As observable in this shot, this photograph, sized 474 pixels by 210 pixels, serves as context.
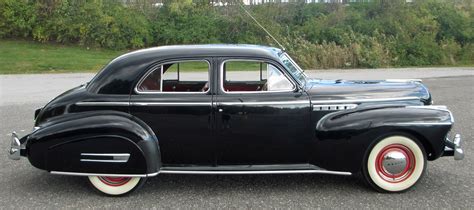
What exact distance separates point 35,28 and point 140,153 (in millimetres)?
21060

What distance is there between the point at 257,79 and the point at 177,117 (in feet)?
4.07

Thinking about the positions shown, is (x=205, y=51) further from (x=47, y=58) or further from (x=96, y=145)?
(x=47, y=58)

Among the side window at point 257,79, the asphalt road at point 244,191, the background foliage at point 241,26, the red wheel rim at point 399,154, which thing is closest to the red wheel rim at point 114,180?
the asphalt road at point 244,191

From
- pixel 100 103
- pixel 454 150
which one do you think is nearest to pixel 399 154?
pixel 454 150

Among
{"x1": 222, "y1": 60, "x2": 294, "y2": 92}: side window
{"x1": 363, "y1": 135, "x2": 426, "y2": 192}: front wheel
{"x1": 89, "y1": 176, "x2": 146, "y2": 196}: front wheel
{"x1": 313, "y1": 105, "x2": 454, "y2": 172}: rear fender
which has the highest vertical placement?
{"x1": 222, "y1": 60, "x2": 294, "y2": 92}: side window

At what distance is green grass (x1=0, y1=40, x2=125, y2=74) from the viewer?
17.1 metres

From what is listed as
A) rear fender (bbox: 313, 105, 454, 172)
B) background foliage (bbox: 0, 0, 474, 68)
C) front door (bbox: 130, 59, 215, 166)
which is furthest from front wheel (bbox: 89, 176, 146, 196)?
background foliage (bbox: 0, 0, 474, 68)

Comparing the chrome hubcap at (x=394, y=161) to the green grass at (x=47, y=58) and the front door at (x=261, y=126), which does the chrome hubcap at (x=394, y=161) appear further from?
the green grass at (x=47, y=58)

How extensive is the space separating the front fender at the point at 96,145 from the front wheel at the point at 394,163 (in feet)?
7.10

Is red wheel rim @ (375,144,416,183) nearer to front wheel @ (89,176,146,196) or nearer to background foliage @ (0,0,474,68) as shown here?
front wheel @ (89,176,146,196)

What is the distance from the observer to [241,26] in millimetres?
23578

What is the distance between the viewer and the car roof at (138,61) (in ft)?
14.7

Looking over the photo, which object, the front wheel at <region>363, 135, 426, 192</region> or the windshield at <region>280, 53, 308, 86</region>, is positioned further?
the windshield at <region>280, 53, 308, 86</region>

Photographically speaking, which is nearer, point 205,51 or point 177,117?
point 177,117
